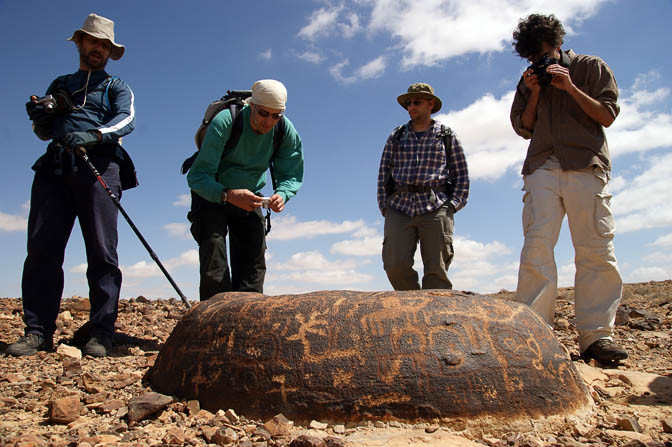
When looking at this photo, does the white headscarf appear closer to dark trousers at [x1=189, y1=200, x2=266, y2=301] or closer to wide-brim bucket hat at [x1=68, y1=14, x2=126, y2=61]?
dark trousers at [x1=189, y1=200, x2=266, y2=301]

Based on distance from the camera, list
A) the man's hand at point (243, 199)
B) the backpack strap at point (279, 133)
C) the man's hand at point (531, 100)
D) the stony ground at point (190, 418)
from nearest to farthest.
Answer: the stony ground at point (190, 418)
the man's hand at point (243, 199)
the man's hand at point (531, 100)
the backpack strap at point (279, 133)

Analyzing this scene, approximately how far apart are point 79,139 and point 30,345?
1604 mm

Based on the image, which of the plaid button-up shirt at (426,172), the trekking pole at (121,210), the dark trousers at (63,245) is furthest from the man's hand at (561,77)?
the dark trousers at (63,245)

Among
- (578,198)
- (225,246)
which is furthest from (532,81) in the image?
(225,246)

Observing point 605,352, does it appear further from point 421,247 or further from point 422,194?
point 422,194

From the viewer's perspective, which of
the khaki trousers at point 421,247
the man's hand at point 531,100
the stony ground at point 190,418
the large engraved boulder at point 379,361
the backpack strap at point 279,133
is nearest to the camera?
the stony ground at point 190,418

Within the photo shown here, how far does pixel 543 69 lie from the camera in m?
4.15

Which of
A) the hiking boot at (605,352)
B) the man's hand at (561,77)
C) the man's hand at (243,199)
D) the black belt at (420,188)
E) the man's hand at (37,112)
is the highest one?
the man's hand at (561,77)

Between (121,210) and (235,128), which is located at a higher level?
(235,128)

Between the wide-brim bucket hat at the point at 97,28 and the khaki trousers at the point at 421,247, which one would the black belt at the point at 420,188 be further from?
the wide-brim bucket hat at the point at 97,28

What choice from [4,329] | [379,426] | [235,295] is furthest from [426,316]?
[4,329]

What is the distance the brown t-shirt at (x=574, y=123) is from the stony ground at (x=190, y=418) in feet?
5.01

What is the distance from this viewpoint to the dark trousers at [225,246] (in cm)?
412

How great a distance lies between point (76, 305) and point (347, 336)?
5301 mm
